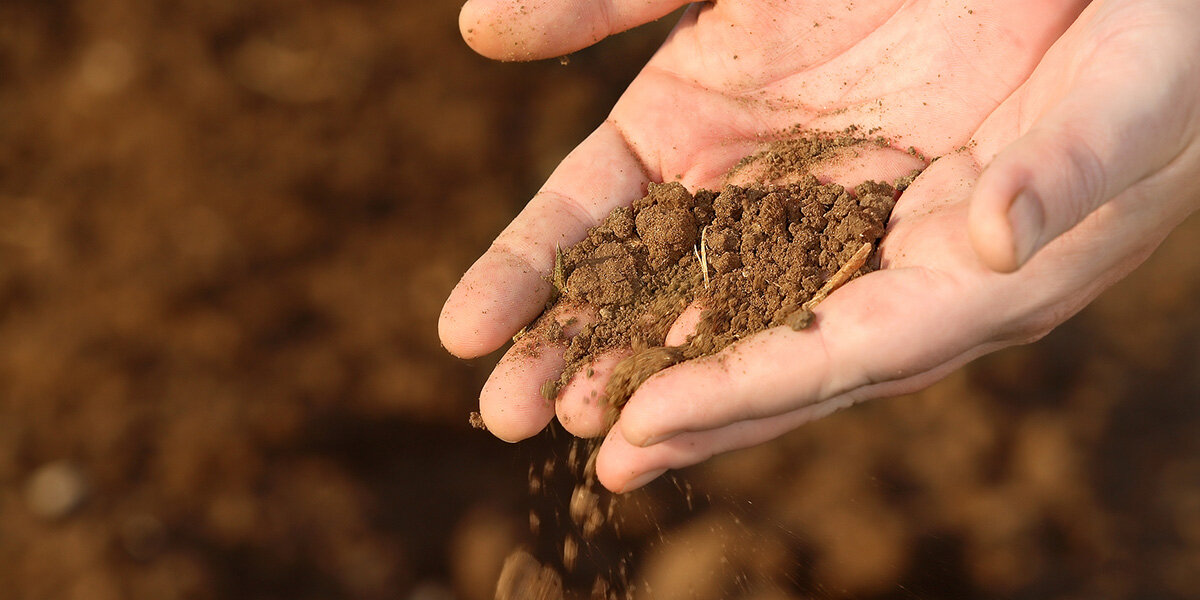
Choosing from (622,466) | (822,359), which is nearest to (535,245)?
(622,466)

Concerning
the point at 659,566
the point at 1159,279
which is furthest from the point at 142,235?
the point at 1159,279

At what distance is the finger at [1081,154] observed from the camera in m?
1.02

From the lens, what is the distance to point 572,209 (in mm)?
→ 1687

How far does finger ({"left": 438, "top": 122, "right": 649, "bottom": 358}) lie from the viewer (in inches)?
60.2

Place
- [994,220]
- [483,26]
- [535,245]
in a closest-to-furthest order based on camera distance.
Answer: [994,220] < [535,245] < [483,26]

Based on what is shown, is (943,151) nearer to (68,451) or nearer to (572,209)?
(572,209)

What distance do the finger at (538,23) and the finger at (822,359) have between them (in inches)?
32.9

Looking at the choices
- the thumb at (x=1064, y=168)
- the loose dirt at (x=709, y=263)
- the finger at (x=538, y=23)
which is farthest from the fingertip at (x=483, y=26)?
the thumb at (x=1064, y=168)

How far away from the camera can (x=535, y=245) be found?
1601 millimetres

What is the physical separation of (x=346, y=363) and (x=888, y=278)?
146cm

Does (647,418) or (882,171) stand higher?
(647,418)

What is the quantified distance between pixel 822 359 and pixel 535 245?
58 cm

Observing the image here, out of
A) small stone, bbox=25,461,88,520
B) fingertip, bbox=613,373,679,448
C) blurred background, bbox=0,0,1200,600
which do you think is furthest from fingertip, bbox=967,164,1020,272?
small stone, bbox=25,461,88,520

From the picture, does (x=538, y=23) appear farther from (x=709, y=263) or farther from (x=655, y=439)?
(x=655, y=439)
